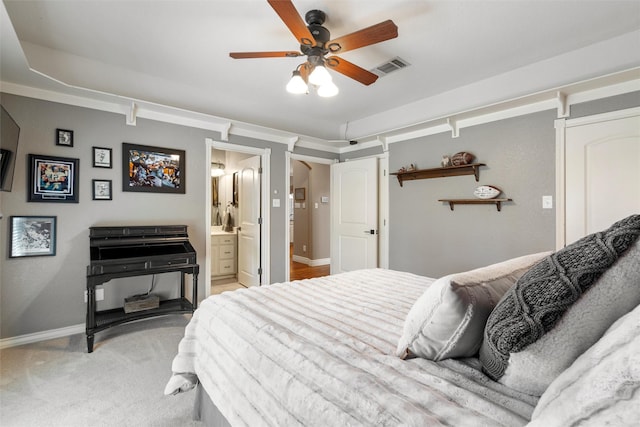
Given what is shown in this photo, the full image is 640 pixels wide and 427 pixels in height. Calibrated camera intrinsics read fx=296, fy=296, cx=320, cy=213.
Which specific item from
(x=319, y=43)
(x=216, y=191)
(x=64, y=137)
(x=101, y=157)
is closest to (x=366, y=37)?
(x=319, y=43)

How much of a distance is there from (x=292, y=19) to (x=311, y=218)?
506 cm

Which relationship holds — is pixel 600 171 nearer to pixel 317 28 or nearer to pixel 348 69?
pixel 348 69

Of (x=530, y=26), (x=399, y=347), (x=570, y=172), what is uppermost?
(x=530, y=26)

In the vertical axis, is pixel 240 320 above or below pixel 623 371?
below

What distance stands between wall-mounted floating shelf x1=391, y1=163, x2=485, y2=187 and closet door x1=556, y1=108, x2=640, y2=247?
2.47 feet

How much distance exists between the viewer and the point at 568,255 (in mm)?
752

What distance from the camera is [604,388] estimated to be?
0.46 meters

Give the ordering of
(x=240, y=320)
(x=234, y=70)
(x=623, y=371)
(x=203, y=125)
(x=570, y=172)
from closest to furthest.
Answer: (x=623, y=371) < (x=240, y=320) < (x=570, y=172) < (x=234, y=70) < (x=203, y=125)

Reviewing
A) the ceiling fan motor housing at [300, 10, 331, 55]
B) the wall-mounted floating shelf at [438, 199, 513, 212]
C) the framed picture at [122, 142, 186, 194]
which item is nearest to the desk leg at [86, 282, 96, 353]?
the framed picture at [122, 142, 186, 194]

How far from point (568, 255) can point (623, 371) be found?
0.37 metres

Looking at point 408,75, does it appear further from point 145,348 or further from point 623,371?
point 145,348

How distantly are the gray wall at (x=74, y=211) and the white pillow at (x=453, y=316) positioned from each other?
319cm

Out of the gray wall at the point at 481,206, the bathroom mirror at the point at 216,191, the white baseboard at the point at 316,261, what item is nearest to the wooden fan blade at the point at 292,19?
the gray wall at the point at 481,206

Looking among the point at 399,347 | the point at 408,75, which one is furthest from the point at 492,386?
the point at 408,75
